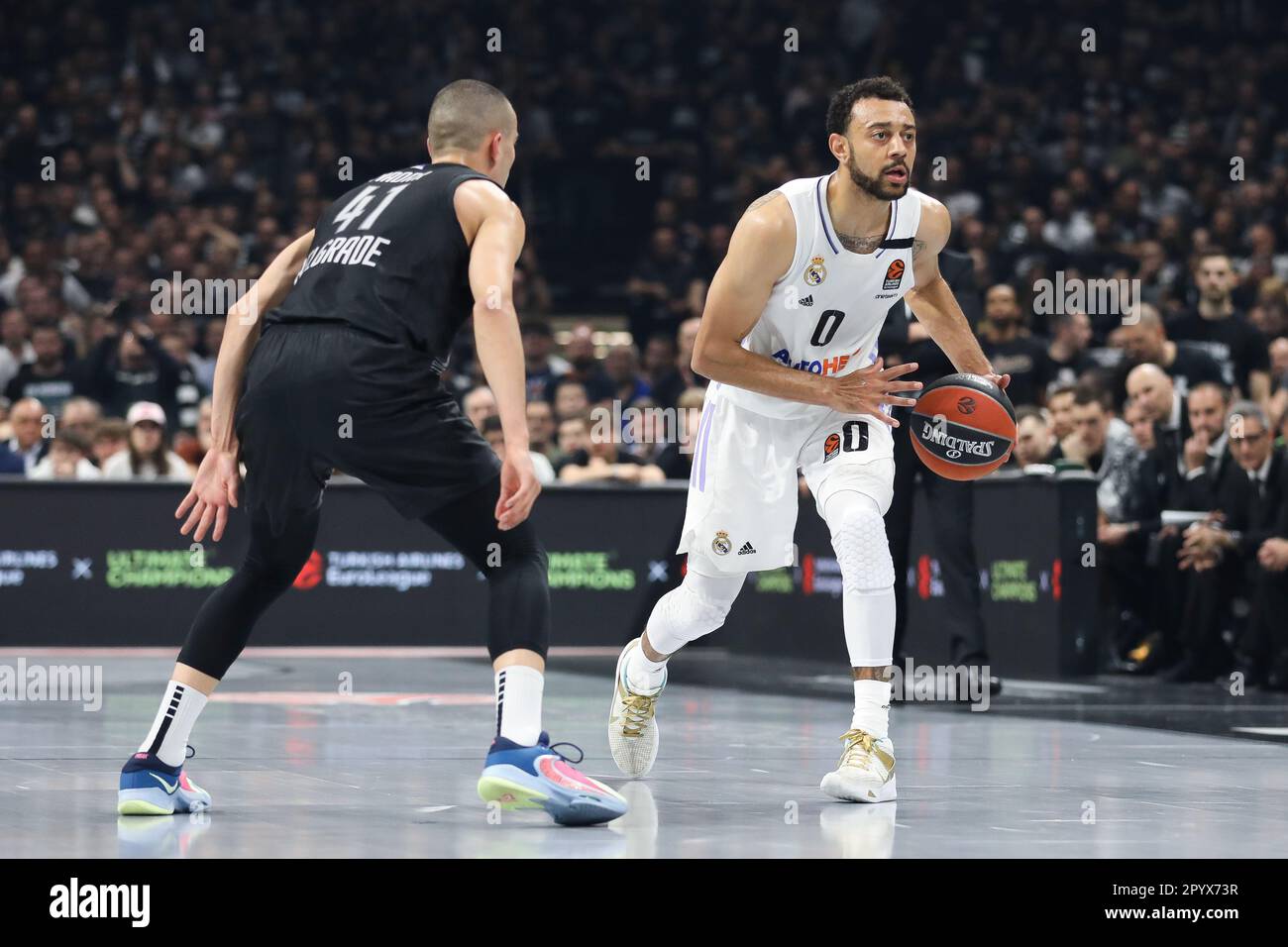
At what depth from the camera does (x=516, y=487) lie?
5.31 metres

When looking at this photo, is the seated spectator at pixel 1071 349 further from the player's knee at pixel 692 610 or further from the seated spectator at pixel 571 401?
the player's knee at pixel 692 610

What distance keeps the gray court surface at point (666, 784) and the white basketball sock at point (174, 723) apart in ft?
0.69

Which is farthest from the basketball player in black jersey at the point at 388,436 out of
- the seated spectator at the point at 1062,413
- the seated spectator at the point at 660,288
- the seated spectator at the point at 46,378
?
A: the seated spectator at the point at 660,288

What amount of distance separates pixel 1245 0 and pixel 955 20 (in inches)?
143

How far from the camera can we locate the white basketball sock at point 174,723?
18.6 ft

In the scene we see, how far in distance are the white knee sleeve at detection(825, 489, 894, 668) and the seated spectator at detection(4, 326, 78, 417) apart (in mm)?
11443

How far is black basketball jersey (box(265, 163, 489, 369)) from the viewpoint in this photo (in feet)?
18.5

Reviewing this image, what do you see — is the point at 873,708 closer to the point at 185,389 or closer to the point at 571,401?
the point at 571,401

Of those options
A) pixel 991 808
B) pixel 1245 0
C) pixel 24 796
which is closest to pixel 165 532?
pixel 24 796

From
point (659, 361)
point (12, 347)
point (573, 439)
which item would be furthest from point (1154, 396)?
point (12, 347)

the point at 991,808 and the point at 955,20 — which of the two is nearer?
the point at 991,808

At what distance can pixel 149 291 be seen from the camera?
60.8 feet

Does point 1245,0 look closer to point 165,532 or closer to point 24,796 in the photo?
point 165,532

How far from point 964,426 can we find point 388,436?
2.26m
